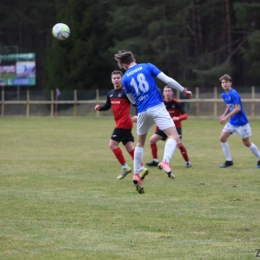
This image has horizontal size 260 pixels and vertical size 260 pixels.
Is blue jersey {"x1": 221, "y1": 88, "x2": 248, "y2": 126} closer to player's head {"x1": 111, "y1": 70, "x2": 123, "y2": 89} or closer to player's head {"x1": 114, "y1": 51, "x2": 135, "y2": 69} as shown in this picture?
player's head {"x1": 111, "y1": 70, "x2": 123, "y2": 89}

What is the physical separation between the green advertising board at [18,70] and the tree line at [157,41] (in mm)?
3461

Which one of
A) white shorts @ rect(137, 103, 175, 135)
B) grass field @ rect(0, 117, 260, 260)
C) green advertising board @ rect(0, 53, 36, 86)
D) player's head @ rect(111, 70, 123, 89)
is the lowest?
grass field @ rect(0, 117, 260, 260)

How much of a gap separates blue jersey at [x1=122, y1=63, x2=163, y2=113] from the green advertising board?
131ft

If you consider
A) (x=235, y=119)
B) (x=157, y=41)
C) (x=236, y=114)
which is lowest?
(x=235, y=119)

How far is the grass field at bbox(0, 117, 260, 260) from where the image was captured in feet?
19.6

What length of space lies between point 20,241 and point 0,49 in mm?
51192

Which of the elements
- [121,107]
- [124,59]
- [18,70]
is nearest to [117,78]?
[121,107]

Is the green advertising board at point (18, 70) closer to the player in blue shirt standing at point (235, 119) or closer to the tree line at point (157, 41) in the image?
the tree line at point (157, 41)

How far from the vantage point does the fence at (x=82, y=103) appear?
42.1 meters

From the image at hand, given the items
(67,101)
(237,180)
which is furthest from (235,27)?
(237,180)

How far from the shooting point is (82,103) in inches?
1839

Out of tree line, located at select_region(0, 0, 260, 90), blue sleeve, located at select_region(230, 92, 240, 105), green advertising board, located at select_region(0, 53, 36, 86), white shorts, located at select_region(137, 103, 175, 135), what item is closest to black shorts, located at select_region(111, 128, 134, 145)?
blue sleeve, located at select_region(230, 92, 240, 105)

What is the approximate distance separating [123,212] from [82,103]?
38949 mm

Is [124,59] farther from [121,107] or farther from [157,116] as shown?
[121,107]
